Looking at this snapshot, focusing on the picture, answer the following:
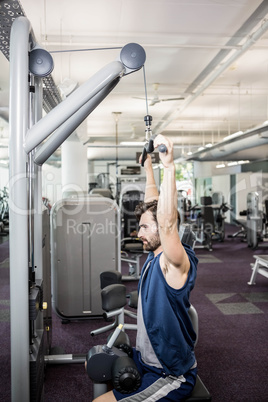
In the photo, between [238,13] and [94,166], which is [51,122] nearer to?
[238,13]

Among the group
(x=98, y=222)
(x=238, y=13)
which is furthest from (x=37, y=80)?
(x=238, y=13)

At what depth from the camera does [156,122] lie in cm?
1039

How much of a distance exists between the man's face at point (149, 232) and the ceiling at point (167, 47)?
67 cm

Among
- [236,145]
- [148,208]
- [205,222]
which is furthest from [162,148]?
[236,145]

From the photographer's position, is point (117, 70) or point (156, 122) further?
point (156, 122)

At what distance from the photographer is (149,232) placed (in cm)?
165

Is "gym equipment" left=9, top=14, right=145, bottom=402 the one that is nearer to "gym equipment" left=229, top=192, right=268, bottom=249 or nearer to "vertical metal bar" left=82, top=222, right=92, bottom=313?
"vertical metal bar" left=82, top=222, right=92, bottom=313

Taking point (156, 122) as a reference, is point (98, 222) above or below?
below

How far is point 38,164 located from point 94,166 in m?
15.6

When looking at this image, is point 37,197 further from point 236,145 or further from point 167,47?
point 236,145

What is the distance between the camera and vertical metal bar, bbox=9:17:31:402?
135cm

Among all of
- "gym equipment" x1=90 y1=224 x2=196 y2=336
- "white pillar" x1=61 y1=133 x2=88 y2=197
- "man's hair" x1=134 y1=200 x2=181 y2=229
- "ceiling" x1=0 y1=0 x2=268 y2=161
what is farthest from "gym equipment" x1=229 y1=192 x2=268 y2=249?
"man's hair" x1=134 y1=200 x2=181 y2=229

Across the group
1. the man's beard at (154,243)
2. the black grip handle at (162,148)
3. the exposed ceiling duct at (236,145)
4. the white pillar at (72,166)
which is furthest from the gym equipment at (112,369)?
the white pillar at (72,166)

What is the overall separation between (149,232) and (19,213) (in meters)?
0.58
